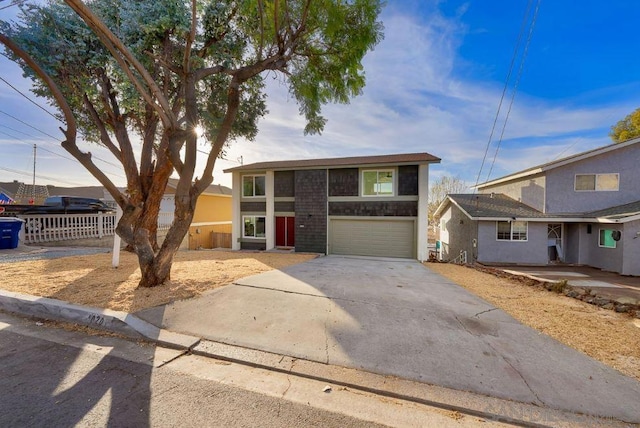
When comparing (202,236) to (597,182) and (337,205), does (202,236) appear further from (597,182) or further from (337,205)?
(597,182)

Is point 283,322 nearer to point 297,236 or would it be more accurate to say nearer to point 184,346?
point 184,346

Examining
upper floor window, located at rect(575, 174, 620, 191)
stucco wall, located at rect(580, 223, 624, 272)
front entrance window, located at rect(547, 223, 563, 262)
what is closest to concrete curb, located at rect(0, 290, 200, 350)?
stucco wall, located at rect(580, 223, 624, 272)

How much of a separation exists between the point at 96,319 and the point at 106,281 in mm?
2668

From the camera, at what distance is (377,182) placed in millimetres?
13750

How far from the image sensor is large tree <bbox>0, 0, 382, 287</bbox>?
5859 mm

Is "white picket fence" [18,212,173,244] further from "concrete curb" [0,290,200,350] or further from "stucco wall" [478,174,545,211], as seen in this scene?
"stucco wall" [478,174,545,211]

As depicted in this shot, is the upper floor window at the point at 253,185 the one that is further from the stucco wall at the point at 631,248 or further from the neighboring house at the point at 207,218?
the stucco wall at the point at 631,248

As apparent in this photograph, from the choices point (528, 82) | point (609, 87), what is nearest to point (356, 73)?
point (528, 82)

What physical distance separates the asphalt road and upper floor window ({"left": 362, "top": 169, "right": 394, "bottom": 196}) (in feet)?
39.7

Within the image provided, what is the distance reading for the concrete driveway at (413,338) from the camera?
2.81m

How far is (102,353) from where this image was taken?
131 inches

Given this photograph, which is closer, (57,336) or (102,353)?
(102,353)

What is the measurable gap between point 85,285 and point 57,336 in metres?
2.47

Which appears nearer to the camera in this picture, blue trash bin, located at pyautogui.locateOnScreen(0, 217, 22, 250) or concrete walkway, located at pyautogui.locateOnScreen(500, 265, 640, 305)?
concrete walkway, located at pyautogui.locateOnScreen(500, 265, 640, 305)
